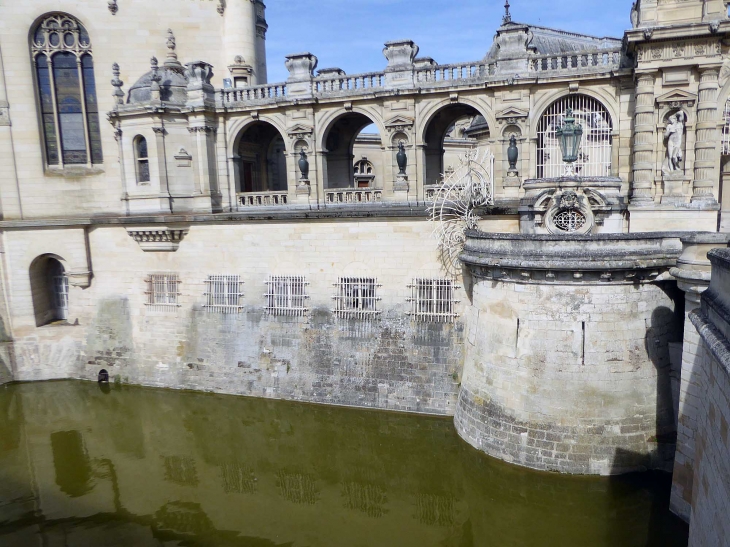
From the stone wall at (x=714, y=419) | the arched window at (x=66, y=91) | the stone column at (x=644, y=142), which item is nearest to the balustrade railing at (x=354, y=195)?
the stone column at (x=644, y=142)

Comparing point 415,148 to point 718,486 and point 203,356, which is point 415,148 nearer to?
point 203,356

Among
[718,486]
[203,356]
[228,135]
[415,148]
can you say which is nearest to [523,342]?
[718,486]

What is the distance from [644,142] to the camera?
14484 mm

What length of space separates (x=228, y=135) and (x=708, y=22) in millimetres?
15032

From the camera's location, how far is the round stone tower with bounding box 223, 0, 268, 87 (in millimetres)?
21344

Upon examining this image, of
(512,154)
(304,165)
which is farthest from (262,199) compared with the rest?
(512,154)

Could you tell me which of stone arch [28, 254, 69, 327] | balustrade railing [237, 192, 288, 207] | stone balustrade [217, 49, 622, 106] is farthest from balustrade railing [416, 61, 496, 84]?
stone arch [28, 254, 69, 327]

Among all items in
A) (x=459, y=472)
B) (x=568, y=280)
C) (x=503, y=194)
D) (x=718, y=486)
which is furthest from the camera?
(x=503, y=194)

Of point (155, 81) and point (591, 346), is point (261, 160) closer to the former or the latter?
point (155, 81)

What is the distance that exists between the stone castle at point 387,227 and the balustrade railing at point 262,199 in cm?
11

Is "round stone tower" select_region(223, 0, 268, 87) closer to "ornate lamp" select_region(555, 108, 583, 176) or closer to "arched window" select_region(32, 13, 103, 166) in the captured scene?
"arched window" select_region(32, 13, 103, 166)

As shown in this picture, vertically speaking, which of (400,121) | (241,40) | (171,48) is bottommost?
(400,121)

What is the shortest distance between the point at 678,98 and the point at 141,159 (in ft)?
55.3

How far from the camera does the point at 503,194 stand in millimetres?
17141
